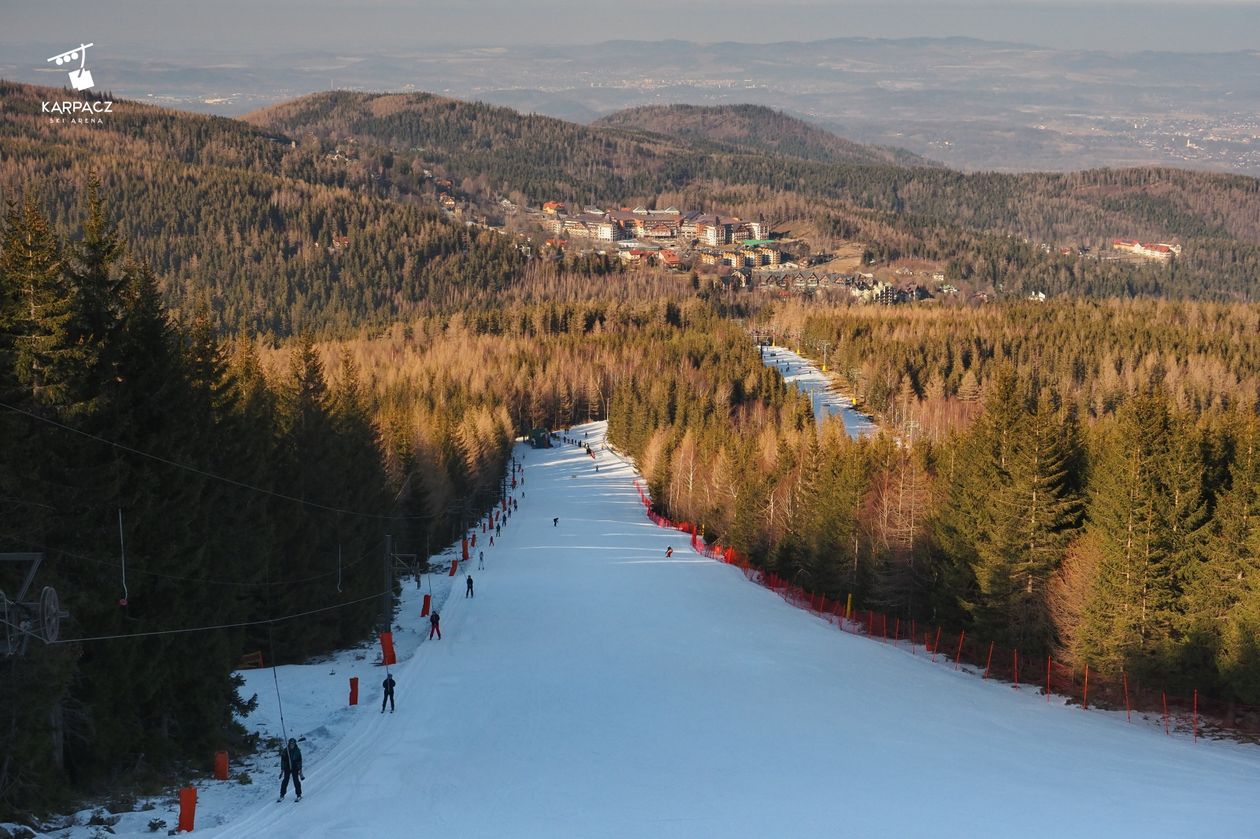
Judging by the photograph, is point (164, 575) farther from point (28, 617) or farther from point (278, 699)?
point (278, 699)

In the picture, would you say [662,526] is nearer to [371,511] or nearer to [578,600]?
[578,600]

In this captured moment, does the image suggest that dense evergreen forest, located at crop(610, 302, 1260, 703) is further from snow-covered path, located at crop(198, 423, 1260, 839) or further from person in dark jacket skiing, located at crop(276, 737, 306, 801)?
person in dark jacket skiing, located at crop(276, 737, 306, 801)

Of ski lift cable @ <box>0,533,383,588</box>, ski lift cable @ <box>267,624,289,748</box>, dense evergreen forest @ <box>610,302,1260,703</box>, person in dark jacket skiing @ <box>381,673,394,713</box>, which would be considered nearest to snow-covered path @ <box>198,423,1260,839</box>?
person in dark jacket skiing @ <box>381,673,394,713</box>

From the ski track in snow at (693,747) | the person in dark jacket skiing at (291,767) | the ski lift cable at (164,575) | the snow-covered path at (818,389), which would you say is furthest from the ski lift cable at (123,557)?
the snow-covered path at (818,389)

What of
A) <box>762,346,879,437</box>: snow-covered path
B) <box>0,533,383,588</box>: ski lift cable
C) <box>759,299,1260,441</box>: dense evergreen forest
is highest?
<box>0,533,383,588</box>: ski lift cable

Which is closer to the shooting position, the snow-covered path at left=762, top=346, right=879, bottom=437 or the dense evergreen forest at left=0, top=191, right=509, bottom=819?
the dense evergreen forest at left=0, top=191, right=509, bottom=819

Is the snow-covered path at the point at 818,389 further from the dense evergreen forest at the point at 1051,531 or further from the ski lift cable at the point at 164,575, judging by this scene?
the ski lift cable at the point at 164,575

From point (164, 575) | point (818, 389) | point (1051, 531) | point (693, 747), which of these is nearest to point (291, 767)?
point (164, 575)
